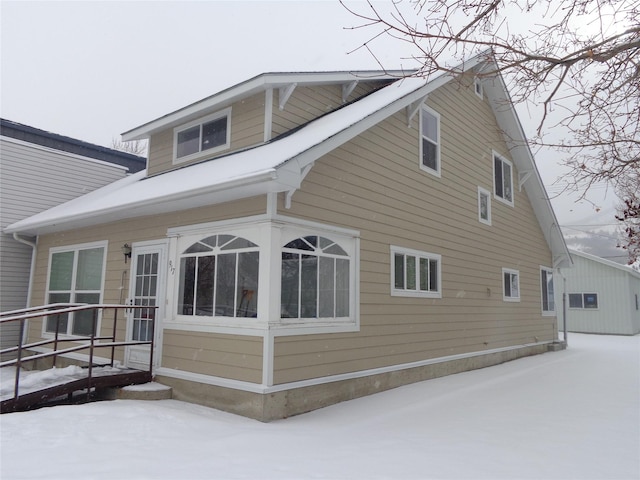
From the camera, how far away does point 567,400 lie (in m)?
7.25

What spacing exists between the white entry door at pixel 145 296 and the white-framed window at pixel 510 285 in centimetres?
→ 856

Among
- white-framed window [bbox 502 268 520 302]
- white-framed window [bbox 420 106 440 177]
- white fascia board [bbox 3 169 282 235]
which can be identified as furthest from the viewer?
white-framed window [bbox 502 268 520 302]

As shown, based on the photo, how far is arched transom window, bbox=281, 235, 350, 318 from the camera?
6.38 m

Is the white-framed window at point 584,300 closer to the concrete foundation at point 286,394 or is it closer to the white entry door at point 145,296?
the concrete foundation at point 286,394

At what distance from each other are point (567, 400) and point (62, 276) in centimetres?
978

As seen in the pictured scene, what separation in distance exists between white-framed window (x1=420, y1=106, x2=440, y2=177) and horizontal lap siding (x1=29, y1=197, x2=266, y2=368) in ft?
14.1

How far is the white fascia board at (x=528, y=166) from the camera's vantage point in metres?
A: 12.5

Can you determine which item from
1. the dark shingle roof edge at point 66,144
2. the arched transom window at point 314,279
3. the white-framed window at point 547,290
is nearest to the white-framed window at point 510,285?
the white-framed window at point 547,290

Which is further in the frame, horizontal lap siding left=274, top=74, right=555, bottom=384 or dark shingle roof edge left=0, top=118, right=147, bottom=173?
dark shingle roof edge left=0, top=118, right=147, bottom=173

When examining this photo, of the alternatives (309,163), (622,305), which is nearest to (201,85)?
(622,305)

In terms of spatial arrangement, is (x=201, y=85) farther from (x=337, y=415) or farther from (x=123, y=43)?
(x=337, y=415)

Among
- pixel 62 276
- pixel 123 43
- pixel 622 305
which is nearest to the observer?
pixel 62 276

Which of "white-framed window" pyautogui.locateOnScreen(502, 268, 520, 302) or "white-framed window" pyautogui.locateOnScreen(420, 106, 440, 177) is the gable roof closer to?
"white-framed window" pyautogui.locateOnScreen(420, 106, 440, 177)

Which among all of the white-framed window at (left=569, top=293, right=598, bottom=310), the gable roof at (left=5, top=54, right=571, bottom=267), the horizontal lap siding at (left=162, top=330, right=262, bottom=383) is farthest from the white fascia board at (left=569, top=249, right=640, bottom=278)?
the horizontal lap siding at (left=162, top=330, right=262, bottom=383)
